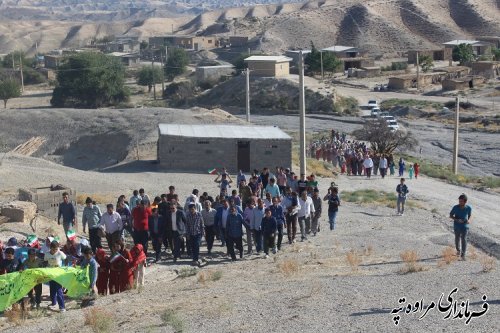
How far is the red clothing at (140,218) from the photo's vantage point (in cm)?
1605

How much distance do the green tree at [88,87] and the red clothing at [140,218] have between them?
50339mm

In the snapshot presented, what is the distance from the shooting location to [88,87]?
6538 cm

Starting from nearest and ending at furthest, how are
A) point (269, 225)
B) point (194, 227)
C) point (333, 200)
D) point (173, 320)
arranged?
point (173, 320) < point (194, 227) < point (269, 225) < point (333, 200)

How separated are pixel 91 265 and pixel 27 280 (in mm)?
975

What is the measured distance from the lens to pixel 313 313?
37.6ft

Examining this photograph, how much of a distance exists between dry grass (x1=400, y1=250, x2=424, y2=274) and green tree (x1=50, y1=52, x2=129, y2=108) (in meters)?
51.5

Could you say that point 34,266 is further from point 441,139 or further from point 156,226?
point 441,139

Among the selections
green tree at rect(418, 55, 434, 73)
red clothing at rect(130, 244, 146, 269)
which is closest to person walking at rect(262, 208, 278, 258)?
red clothing at rect(130, 244, 146, 269)

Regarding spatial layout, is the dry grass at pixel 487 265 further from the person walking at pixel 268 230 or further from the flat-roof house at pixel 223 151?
the flat-roof house at pixel 223 151

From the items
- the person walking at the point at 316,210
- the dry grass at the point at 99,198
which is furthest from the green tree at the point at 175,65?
the person walking at the point at 316,210

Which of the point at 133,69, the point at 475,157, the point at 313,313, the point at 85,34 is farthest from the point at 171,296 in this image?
the point at 85,34

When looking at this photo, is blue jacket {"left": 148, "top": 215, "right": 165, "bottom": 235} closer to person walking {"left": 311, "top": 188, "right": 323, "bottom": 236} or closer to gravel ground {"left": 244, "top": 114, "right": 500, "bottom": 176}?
person walking {"left": 311, "top": 188, "right": 323, "bottom": 236}

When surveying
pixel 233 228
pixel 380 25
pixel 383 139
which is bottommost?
pixel 383 139

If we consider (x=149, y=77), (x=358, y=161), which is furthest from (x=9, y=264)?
(x=149, y=77)
